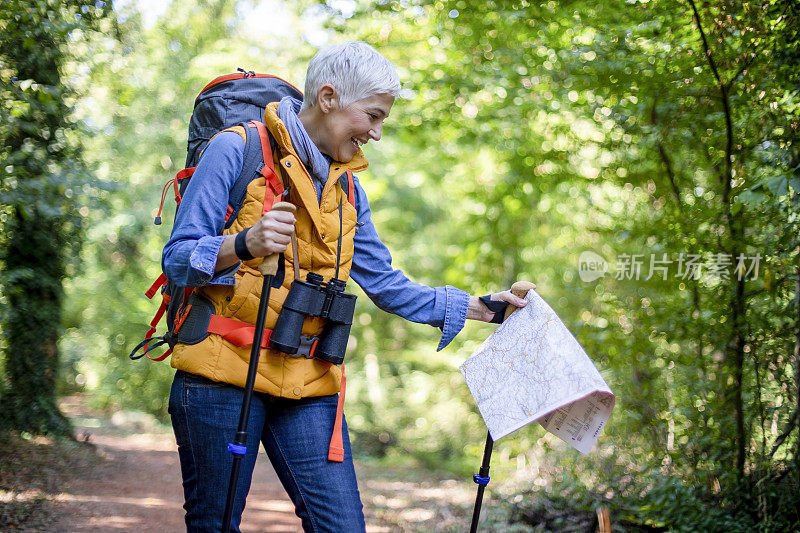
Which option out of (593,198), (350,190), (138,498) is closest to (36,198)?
(138,498)

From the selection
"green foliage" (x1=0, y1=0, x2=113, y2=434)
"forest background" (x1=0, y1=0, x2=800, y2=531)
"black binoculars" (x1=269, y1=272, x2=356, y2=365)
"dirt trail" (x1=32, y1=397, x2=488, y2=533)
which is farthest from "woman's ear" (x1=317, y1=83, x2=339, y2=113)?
"dirt trail" (x1=32, y1=397, x2=488, y2=533)

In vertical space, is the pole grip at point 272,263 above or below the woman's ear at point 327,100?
below

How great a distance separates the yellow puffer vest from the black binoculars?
0.04 m

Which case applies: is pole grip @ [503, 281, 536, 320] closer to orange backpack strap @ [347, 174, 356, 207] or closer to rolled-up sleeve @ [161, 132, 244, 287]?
orange backpack strap @ [347, 174, 356, 207]

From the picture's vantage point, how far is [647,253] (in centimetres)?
539

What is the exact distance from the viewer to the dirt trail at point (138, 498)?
16.0 ft

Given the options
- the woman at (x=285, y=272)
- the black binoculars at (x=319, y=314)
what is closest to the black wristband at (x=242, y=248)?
the woman at (x=285, y=272)

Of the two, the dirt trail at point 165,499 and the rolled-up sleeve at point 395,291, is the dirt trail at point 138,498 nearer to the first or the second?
the dirt trail at point 165,499

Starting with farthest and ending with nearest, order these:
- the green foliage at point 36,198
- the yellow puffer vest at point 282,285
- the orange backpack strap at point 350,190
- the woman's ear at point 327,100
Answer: the green foliage at point 36,198
the orange backpack strap at point 350,190
the woman's ear at point 327,100
the yellow puffer vest at point 282,285

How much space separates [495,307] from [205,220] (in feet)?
3.47

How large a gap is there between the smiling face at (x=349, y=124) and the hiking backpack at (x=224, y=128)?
177 mm

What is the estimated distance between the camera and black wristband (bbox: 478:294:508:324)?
2.45m

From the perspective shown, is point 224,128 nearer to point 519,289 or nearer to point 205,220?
point 205,220

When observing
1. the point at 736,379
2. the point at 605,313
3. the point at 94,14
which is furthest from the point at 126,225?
the point at 736,379
